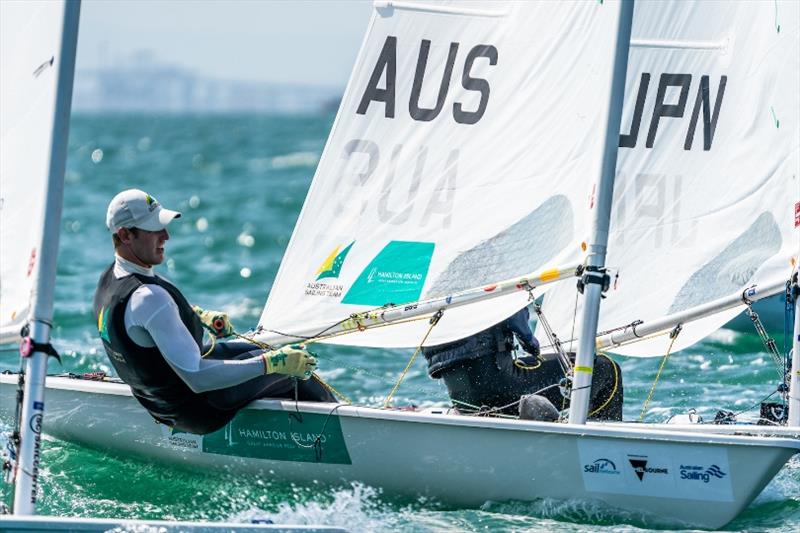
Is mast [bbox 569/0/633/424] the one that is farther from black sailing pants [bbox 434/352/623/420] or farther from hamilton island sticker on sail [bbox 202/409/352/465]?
hamilton island sticker on sail [bbox 202/409/352/465]

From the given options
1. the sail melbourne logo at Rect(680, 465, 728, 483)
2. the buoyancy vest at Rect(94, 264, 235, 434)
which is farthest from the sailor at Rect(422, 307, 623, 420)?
the buoyancy vest at Rect(94, 264, 235, 434)

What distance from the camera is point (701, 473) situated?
15.9 feet

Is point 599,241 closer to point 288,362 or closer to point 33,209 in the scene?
point 288,362

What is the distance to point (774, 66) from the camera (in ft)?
19.0

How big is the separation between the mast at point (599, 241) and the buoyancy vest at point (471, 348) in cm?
65

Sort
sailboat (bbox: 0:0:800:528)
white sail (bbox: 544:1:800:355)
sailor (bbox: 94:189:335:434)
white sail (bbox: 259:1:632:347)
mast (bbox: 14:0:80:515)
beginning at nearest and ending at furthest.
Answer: mast (bbox: 14:0:80:515), sailor (bbox: 94:189:335:434), sailboat (bbox: 0:0:800:528), white sail (bbox: 259:1:632:347), white sail (bbox: 544:1:800:355)

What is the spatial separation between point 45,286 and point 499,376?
218 centimetres

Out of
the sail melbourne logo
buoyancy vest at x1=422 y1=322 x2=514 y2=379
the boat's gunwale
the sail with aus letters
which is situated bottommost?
the sail melbourne logo

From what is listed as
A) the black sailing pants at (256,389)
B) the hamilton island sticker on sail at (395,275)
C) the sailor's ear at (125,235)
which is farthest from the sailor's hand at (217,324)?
the sailor's ear at (125,235)

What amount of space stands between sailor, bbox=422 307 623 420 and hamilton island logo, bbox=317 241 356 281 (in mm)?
501

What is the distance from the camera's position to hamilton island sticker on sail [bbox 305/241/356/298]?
18.6 ft

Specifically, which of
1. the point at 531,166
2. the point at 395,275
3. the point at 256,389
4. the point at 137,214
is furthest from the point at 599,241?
the point at 137,214

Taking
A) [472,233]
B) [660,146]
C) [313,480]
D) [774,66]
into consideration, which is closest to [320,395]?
[313,480]

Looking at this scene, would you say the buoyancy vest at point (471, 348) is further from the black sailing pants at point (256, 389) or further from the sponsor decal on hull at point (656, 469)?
the sponsor decal on hull at point (656, 469)
